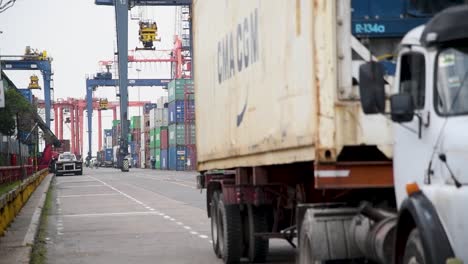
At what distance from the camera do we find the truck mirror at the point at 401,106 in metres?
6.34

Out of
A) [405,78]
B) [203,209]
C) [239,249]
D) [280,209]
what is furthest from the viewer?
[203,209]

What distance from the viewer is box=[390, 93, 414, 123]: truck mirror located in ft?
20.8

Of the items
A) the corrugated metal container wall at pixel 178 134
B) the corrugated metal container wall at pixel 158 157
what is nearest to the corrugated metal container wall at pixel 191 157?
the corrugated metal container wall at pixel 178 134

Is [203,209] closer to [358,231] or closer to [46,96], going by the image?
[358,231]

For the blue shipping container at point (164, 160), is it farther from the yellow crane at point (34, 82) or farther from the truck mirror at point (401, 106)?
the truck mirror at point (401, 106)

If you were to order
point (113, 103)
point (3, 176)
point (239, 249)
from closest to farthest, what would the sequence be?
point (239, 249), point (3, 176), point (113, 103)

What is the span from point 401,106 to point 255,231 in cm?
619

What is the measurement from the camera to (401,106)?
6.34 meters

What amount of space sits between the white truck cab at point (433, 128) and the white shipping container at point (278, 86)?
0.84 m

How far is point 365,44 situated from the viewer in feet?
25.6

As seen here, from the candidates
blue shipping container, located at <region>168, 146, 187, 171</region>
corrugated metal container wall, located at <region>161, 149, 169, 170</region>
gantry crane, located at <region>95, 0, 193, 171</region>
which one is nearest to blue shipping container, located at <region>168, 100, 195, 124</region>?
blue shipping container, located at <region>168, 146, 187, 171</region>

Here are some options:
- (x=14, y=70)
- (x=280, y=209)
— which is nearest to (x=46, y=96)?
(x=14, y=70)

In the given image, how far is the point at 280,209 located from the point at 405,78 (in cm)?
464

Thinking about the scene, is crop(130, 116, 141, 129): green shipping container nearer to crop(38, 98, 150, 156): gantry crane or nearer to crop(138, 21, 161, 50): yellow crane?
crop(38, 98, 150, 156): gantry crane
